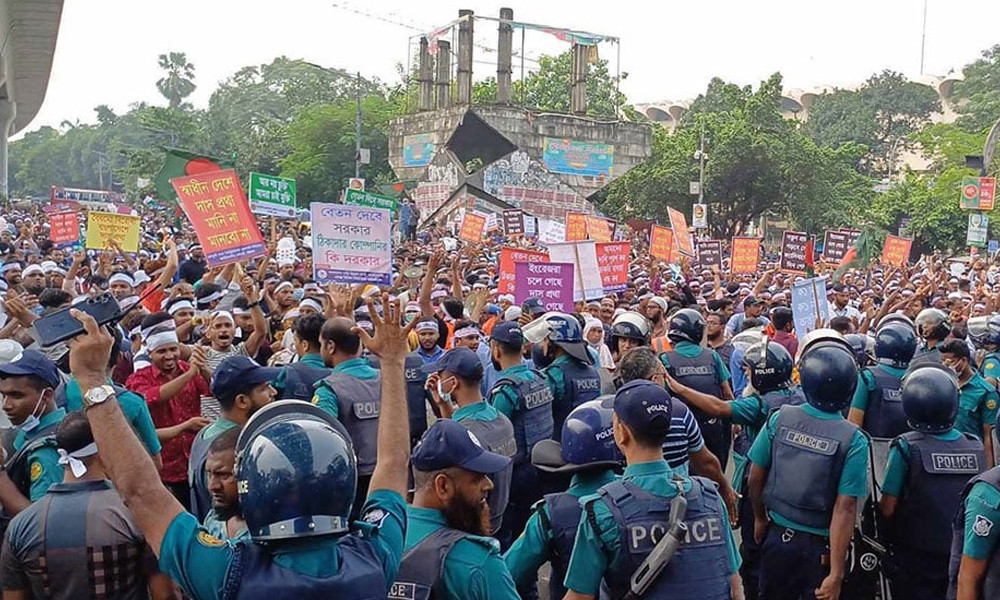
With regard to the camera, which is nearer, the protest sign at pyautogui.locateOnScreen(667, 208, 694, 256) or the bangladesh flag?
the bangladesh flag

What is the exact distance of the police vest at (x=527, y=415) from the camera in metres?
6.11

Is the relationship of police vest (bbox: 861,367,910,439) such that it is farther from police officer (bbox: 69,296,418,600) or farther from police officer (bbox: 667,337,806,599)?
police officer (bbox: 69,296,418,600)

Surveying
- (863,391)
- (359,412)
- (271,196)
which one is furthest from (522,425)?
(271,196)

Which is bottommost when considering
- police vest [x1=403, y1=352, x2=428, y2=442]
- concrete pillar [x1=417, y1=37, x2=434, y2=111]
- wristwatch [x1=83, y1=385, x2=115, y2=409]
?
police vest [x1=403, y1=352, x2=428, y2=442]

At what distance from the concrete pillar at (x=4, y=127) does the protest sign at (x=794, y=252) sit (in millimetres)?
41705

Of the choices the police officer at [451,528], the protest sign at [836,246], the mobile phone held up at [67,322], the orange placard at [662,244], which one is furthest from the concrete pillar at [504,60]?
the mobile phone held up at [67,322]

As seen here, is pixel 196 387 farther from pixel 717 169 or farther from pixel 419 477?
pixel 717 169

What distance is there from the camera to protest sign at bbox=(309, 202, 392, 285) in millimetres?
9250

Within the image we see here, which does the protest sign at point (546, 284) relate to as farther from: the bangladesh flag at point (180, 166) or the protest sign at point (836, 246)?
the protest sign at point (836, 246)

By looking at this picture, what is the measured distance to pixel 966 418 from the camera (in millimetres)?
6426

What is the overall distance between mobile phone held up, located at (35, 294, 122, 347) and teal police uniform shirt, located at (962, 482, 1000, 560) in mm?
3189

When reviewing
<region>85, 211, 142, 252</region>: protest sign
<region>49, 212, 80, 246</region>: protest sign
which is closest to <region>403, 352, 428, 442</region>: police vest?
<region>85, 211, 142, 252</region>: protest sign

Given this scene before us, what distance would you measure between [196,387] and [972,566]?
447 centimetres

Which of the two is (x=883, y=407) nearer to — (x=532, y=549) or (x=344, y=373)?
(x=344, y=373)
